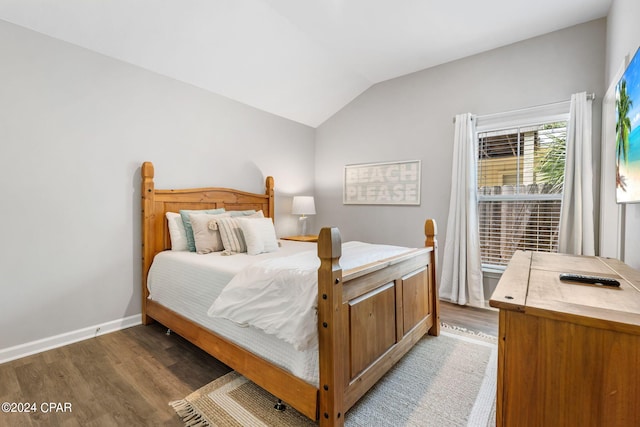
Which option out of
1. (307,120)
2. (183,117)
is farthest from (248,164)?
(307,120)

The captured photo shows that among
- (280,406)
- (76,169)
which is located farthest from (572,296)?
(76,169)

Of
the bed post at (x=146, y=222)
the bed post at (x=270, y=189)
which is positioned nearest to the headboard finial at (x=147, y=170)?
the bed post at (x=146, y=222)

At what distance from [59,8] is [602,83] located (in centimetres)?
437

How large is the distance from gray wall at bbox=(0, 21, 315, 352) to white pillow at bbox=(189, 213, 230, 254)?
1.83ft

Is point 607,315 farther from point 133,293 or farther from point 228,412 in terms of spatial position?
point 133,293

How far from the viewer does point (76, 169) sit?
2.42 meters

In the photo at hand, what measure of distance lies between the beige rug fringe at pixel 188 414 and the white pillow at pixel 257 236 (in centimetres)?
120

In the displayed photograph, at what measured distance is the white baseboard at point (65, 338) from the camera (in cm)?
216

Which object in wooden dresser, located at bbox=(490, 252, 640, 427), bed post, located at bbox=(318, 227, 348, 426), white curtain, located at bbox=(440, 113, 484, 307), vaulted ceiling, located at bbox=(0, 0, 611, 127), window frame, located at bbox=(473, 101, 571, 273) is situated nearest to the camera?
wooden dresser, located at bbox=(490, 252, 640, 427)

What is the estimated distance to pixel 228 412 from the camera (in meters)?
1.62

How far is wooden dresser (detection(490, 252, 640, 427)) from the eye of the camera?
79cm

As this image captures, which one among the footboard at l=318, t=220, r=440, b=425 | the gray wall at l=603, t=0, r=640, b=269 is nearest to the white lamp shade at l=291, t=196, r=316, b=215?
the footboard at l=318, t=220, r=440, b=425

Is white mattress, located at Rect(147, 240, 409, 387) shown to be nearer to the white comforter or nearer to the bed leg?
the white comforter

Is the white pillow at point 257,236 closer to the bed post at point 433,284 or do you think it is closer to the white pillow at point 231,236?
the white pillow at point 231,236
